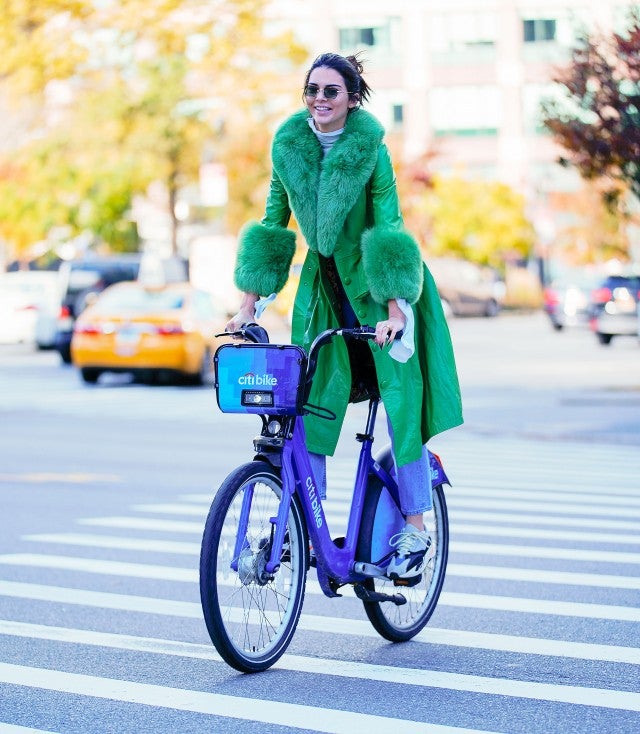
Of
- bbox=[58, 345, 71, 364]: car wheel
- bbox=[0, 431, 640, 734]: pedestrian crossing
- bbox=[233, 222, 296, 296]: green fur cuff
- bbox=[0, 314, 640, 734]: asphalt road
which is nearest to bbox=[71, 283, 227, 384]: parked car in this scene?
bbox=[58, 345, 71, 364]: car wheel

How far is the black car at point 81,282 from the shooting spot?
29984mm

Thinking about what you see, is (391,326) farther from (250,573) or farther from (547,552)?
(547,552)

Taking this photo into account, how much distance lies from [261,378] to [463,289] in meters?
53.6

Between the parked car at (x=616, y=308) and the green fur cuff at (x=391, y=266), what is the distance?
102 ft

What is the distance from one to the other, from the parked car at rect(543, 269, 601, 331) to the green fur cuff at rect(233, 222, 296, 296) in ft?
126

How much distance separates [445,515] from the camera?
270 inches

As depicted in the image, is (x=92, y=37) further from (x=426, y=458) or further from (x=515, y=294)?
(x=515, y=294)

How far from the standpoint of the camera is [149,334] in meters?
23.8

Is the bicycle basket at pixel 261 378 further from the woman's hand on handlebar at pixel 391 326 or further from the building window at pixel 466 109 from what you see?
the building window at pixel 466 109

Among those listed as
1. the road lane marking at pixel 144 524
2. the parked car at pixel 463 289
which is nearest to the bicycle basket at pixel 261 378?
the road lane marking at pixel 144 524

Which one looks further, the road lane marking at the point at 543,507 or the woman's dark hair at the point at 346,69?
the road lane marking at the point at 543,507

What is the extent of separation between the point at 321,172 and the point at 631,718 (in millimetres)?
2154

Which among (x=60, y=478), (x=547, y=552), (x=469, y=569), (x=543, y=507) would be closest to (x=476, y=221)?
(x=60, y=478)

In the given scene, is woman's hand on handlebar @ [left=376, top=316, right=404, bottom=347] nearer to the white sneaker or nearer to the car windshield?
the white sneaker
